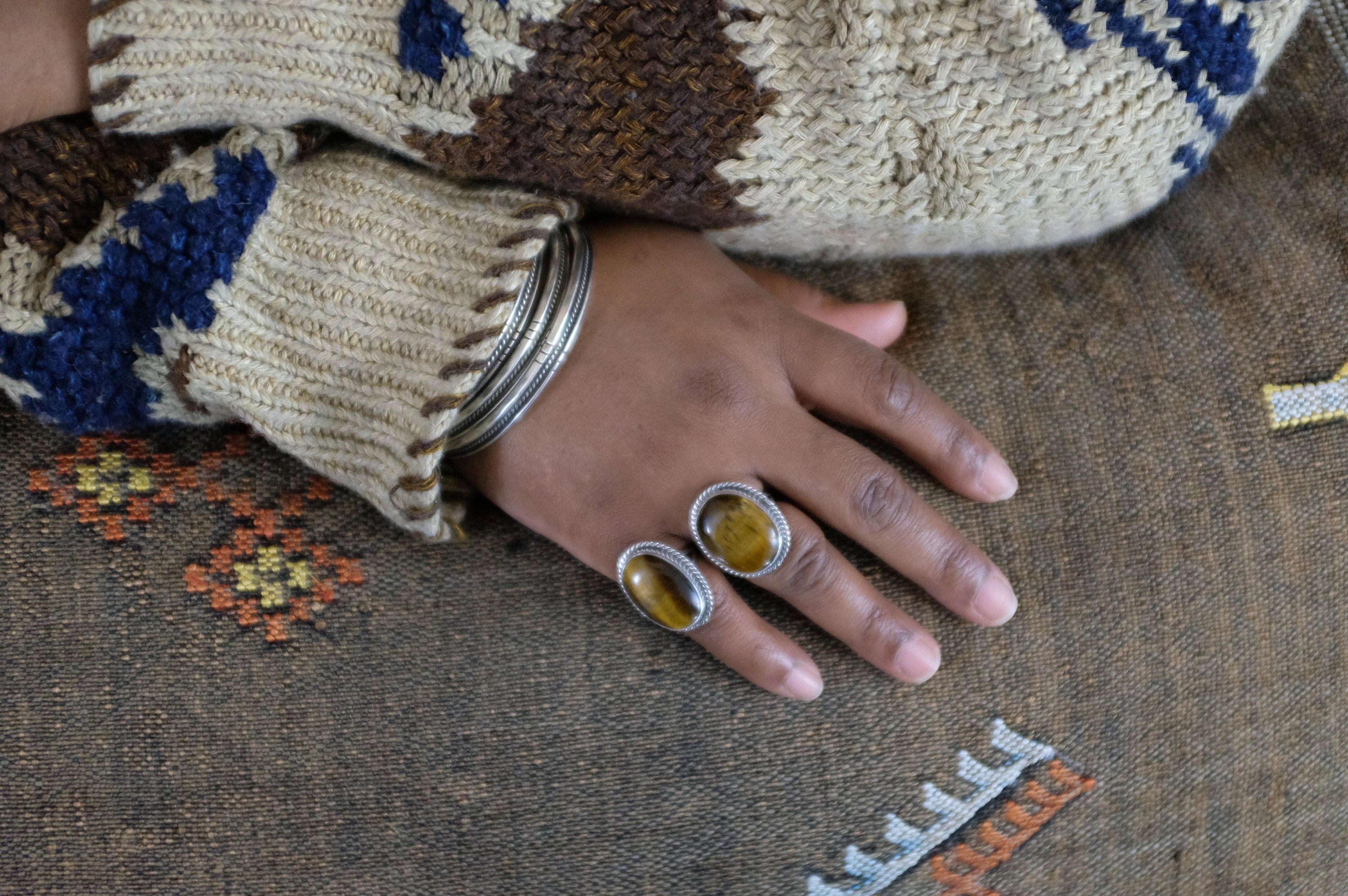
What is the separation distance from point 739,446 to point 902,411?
0.41ft

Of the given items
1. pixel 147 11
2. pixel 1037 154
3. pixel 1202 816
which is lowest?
pixel 1202 816

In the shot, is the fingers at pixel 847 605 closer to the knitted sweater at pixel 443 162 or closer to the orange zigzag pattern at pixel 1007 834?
the orange zigzag pattern at pixel 1007 834

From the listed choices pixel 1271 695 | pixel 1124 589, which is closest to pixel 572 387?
pixel 1124 589

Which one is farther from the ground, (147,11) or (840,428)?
(147,11)

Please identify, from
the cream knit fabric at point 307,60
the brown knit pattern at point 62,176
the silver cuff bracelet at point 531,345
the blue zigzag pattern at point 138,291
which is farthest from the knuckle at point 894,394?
the brown knit pattern at point 62,176

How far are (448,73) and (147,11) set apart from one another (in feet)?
0.73

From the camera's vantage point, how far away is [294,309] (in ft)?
2.36

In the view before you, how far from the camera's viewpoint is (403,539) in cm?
78

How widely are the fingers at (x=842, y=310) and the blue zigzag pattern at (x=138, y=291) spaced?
40cm

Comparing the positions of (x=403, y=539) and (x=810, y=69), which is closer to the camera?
(x=810, y=69)

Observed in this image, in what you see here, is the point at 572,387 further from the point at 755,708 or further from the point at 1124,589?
the point at 1124,589

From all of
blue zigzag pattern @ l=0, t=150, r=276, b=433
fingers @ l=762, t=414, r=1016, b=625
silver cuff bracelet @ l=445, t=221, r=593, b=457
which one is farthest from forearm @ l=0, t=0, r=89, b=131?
fingers @ l=762, t=414, r=1016, b=625

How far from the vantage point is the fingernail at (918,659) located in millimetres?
703

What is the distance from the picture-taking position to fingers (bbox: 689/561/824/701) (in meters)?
0.71
